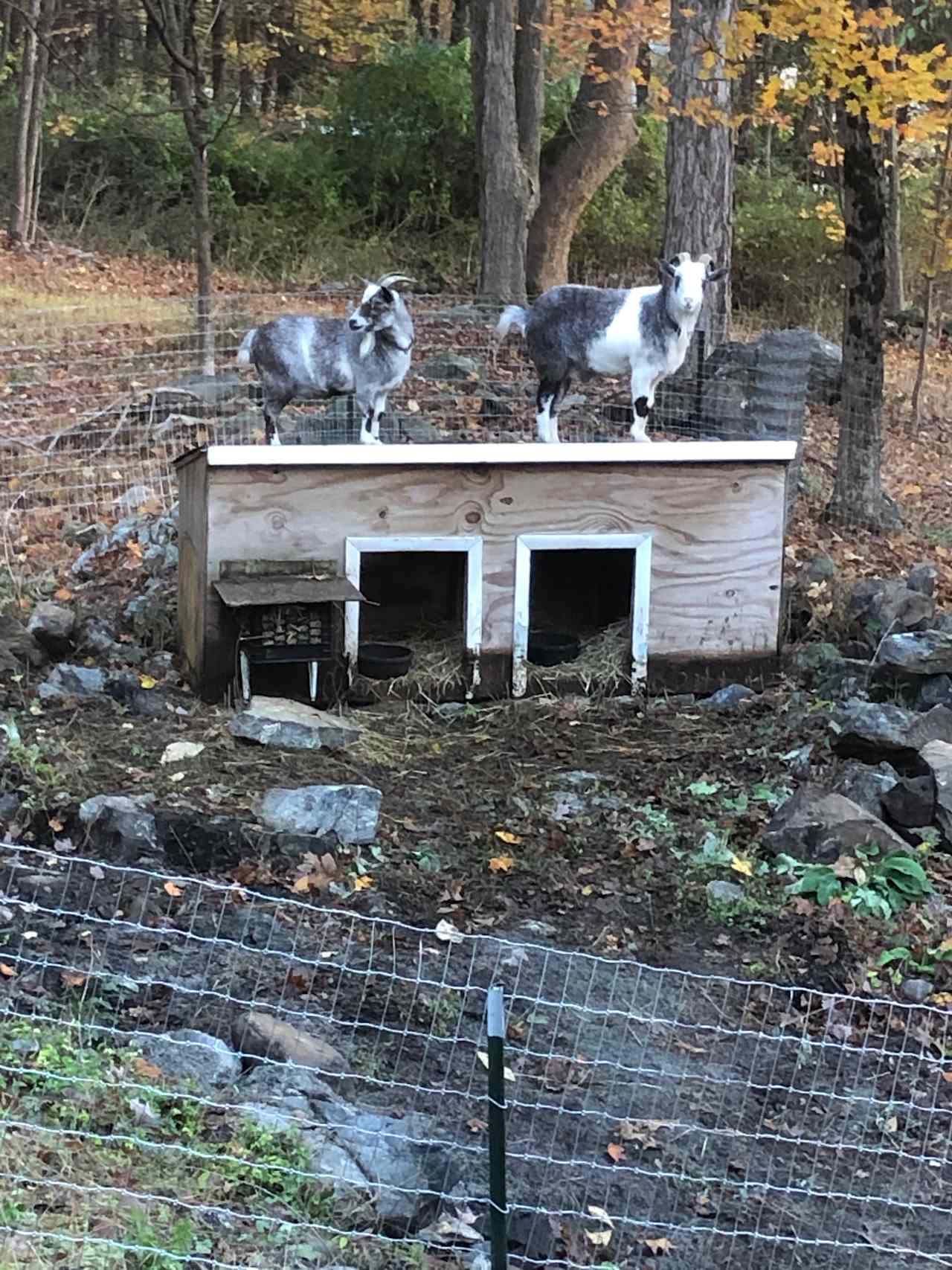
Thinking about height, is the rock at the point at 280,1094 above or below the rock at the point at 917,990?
above

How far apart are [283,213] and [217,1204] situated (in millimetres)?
15028

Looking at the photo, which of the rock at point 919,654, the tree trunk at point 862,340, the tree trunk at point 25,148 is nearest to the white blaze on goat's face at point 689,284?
the rock at point 919,654

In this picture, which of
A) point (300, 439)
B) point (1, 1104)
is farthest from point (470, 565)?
point (1, 1104)

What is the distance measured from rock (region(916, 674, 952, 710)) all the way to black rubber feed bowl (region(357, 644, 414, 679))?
2154 millimetres

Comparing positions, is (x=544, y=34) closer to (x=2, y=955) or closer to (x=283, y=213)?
(x=283, y=213)

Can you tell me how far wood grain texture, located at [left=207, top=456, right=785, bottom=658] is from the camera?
5953 mm

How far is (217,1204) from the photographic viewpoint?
290cm

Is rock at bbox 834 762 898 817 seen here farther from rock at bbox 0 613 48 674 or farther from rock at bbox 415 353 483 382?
rock at bbox 415 353 483 382

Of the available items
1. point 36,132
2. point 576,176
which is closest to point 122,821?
point 576,176

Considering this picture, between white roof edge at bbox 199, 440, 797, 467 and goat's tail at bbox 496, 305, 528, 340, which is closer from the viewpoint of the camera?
white roof edge at bbox 199, 440, 797, 467

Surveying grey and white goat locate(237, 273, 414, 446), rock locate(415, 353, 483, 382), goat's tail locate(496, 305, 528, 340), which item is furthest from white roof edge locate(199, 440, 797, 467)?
rock locate(415, 353, 483, 382)

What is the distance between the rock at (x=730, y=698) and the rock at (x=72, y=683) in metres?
2.56

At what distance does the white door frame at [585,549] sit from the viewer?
246 inches

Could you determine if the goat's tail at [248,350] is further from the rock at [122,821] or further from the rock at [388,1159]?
the rock at [388,1159]
